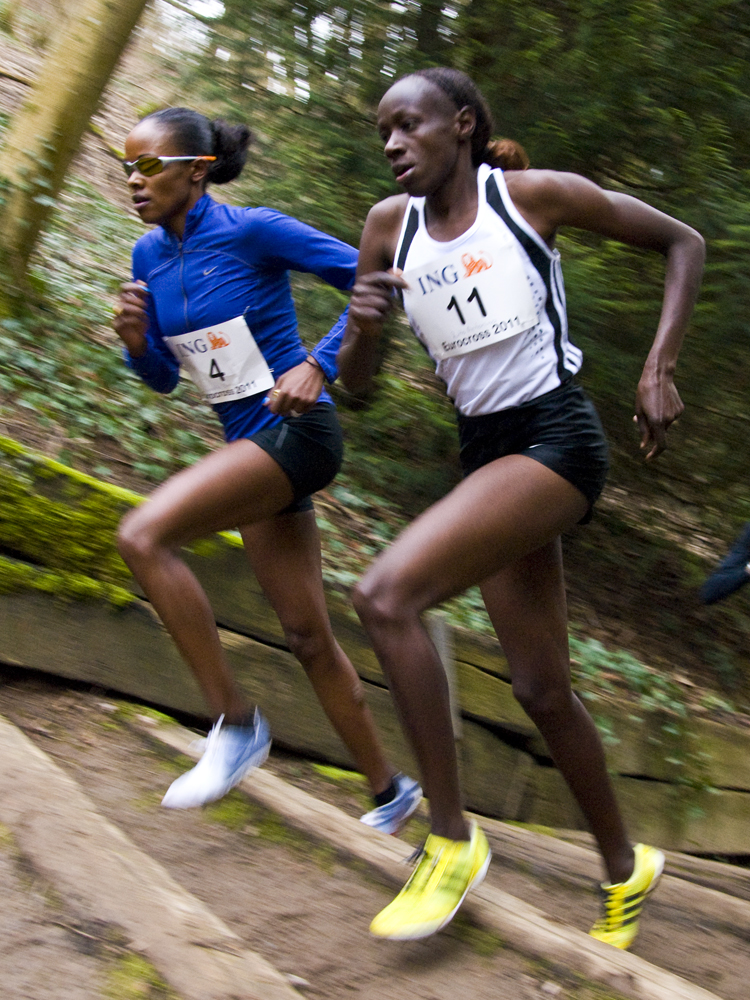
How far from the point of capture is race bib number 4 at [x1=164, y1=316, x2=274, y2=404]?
2.97m

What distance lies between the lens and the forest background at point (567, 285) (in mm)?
4547

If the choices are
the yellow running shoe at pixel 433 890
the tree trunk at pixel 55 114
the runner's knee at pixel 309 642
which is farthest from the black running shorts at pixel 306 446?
the tree trunk at pixel 55 114

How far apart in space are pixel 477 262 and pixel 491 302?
0.35 ft

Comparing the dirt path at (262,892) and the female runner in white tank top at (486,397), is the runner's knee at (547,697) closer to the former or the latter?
the female runner in white tank top at (486,397)

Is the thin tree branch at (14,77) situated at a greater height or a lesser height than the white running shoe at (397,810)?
greater

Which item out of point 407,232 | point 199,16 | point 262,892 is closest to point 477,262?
point 407,232

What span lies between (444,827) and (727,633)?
4.51m

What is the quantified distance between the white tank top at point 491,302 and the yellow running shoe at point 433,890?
1.09m

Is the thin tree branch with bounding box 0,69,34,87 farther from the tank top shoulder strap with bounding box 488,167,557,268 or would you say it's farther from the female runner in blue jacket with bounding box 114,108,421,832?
the tank top shoulder strap with bounding box 488,167,557,268

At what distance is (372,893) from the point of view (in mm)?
2539

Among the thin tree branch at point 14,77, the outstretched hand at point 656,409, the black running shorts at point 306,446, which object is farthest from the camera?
the thin tree branch at point 14,77

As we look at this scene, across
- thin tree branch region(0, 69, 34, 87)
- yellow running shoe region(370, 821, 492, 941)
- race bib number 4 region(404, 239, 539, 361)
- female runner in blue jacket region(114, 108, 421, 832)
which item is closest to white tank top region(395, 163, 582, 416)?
race bib number 4 region(404, 239, 539, 361)

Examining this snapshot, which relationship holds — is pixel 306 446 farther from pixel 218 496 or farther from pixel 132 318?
pixel 132 318

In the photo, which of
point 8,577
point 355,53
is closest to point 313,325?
point 355,53
